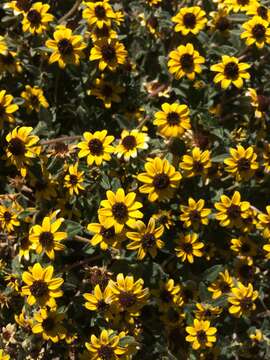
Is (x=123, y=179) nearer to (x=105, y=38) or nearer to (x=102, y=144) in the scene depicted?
(x=102, y=144)

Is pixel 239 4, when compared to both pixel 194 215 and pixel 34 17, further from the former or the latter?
pixel 194 215

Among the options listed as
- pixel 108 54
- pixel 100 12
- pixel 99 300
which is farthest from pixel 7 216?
pixel 100 12

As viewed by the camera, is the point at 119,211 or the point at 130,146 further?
the point at 130,146

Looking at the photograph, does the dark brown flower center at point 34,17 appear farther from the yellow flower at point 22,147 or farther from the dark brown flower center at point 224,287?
the dark brown flower center at point 224,287

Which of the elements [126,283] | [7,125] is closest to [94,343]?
[126,283]

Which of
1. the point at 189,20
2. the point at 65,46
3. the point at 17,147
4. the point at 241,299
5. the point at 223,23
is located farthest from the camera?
the point at 223,23

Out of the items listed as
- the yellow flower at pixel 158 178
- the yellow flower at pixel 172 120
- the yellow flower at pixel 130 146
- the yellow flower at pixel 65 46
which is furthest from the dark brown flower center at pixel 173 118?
the yellow flower at pixel 65 46

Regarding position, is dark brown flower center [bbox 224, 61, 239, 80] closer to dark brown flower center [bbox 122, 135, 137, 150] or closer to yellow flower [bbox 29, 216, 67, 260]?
dark brown flower center [bbox 122, 135, 137, 150]
